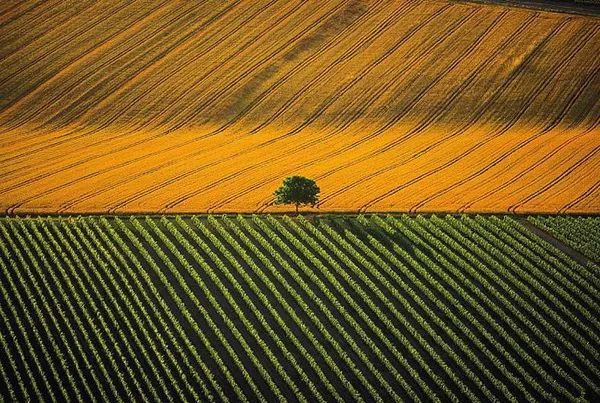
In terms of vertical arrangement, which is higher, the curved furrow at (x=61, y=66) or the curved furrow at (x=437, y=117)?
the curved furrow at (x=61, y=66)

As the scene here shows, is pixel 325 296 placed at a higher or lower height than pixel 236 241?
lower

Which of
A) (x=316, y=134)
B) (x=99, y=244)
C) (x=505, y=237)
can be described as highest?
(x=316, y=134)

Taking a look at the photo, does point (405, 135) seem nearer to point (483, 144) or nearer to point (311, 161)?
point (483, 144)

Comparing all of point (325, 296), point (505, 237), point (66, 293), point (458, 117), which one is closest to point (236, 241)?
point (325, 296)

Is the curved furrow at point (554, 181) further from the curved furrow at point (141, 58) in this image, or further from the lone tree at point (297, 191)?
the curved furrow at point (141, 58)

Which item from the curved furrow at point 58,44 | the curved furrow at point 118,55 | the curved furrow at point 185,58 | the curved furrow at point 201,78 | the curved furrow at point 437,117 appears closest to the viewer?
the curved furrow at point 437,117

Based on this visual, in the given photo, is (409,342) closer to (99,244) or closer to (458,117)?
(99,244)

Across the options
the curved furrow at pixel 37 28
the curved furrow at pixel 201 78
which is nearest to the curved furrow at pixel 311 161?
the curved furrow at pixel 201 78
